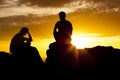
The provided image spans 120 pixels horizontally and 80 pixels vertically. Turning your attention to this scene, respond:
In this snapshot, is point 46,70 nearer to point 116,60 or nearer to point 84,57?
point 84,57

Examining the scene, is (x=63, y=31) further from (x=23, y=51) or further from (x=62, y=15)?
(x=23, y=51)

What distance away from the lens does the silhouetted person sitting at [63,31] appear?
27766mm

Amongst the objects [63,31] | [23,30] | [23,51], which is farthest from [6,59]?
[63,31]

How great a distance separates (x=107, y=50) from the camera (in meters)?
28.2

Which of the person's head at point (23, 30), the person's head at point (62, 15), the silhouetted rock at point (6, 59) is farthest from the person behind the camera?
the person's head at point (23, 30)

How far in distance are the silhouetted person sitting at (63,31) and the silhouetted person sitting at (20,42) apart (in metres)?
4.36

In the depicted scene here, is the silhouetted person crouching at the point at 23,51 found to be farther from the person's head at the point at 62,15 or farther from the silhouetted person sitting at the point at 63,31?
the person's head at the point at 62,15

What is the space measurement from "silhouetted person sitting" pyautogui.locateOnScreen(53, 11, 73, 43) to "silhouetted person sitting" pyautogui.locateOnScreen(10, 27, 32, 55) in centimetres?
436

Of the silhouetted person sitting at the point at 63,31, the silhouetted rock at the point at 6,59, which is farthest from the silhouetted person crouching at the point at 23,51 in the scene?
the silhouetted person sitting at the point at 63,31

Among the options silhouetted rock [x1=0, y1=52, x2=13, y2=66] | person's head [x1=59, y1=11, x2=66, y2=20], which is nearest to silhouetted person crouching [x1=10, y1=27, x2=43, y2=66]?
silhouetted rock [x1=0, y1=52, x2=13, y2=66]

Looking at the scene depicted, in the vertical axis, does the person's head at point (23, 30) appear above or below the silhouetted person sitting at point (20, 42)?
above

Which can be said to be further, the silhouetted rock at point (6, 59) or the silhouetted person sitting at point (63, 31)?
the silhouetted rock at point (6, 59)

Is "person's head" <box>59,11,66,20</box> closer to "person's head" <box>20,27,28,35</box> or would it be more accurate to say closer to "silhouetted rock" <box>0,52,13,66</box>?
"person's head" <box>20,27,28,35</box>

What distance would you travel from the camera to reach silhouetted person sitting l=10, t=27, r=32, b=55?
30.5 m
